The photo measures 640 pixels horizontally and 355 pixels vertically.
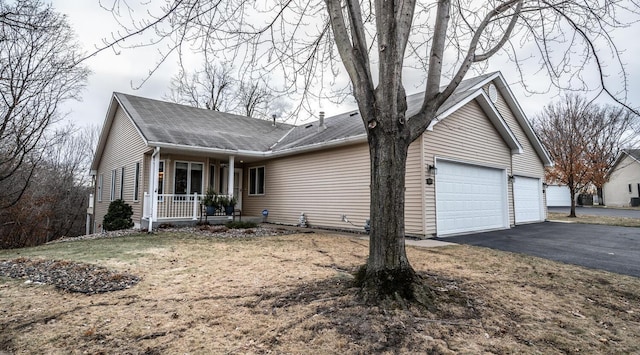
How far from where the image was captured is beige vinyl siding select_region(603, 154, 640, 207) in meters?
28.9

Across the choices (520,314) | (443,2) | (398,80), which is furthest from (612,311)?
(443,2)

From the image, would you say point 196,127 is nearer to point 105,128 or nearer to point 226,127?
point 226,127

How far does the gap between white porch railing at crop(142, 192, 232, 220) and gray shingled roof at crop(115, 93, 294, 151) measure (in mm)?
2050

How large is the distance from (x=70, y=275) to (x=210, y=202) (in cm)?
724

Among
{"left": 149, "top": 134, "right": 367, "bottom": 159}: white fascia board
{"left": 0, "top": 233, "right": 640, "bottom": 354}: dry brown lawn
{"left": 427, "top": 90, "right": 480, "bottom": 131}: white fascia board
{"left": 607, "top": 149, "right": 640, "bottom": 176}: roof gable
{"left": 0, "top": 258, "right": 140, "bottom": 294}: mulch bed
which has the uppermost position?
{"left": 607, "top": 149, "right": 640, "bottom": 176}: roof gable

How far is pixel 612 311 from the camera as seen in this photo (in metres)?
3.56

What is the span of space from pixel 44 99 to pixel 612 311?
37.9ft

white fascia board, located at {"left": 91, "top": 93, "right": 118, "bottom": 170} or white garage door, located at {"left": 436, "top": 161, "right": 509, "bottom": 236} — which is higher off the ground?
white fascia board, located at {"left": 91, "top": 93, "right": 118, "bottom": 170}

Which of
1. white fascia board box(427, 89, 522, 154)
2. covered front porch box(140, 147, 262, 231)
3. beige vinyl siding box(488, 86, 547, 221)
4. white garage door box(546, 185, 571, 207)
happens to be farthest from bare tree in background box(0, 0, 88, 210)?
white garage door box(546, 185, 571, 207)

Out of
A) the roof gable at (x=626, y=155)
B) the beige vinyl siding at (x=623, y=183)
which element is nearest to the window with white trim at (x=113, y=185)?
the roof gable at (x=626, y=155)

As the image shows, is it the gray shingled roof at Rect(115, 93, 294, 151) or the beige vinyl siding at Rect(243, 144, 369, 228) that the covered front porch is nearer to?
the gray shingled roof at Rect(115, 93, 294, 151)

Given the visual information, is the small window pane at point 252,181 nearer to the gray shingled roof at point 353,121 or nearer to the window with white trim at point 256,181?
the window with white trim at point 256,181

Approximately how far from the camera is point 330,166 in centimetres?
1156

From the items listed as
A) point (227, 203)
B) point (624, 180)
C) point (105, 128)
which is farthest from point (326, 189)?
point (624, 180)
